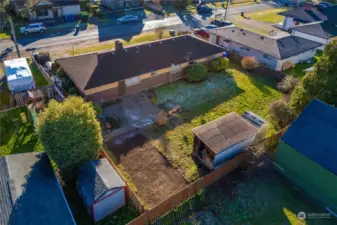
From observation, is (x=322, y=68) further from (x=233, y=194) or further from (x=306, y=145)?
(x=233, y=194)

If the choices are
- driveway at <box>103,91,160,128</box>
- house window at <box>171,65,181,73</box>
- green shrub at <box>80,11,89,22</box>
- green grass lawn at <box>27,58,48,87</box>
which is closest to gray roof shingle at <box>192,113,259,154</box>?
driveway at <box>103,91,160,128</box>

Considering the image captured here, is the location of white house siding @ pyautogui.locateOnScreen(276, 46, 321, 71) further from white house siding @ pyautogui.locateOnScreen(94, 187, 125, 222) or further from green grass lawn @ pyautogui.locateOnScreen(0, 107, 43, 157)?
green grass lawn @ pyautogui.locateOnScreen(0, 107, 43, 157)

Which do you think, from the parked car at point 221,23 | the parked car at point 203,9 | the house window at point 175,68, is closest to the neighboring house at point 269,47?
the parked car at point 221,23

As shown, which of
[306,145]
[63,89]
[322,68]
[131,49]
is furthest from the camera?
[131,49]

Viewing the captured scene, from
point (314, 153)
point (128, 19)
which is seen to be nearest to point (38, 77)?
point (128, 19)

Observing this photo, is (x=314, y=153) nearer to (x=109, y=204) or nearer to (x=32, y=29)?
(x=109, y=204)

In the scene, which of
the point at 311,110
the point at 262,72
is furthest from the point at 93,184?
the point at 262,72
